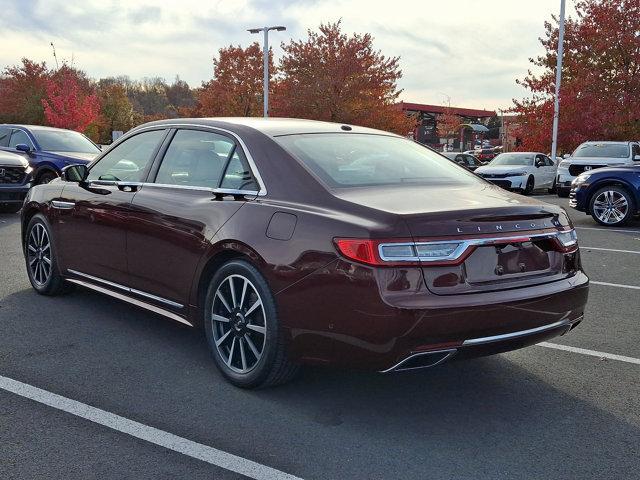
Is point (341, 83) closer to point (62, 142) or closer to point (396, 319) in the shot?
point (62, 142)

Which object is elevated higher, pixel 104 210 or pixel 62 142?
pixel 62 142

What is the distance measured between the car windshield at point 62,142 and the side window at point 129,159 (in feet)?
29.9

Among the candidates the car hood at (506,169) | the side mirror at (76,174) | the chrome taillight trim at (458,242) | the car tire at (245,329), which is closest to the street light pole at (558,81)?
the car hood at (506,169)

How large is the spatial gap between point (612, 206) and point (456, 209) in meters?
9.92

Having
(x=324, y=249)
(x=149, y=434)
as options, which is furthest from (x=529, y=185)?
(x=149, y=434)

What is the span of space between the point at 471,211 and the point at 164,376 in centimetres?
210

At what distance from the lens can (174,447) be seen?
3.15m

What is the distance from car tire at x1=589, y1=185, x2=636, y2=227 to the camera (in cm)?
1197

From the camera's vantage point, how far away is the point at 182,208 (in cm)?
427

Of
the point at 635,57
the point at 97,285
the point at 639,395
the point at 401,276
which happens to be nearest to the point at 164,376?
the point at 97,285

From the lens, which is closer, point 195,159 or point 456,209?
point 456,209

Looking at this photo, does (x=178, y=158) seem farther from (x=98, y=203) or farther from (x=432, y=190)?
(x=432, y=190)

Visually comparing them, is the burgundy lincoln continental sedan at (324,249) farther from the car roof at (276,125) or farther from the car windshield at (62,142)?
the car windshield at (62,142)

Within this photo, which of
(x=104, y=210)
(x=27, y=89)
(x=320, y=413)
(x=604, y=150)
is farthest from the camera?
(x=27, y=89)
